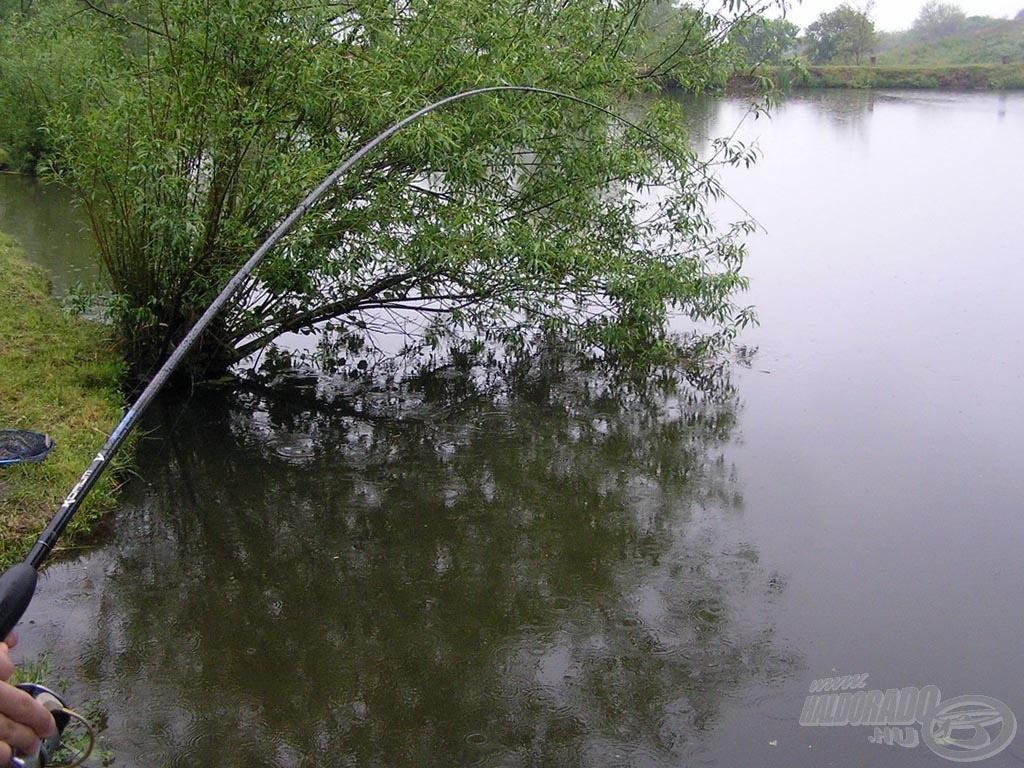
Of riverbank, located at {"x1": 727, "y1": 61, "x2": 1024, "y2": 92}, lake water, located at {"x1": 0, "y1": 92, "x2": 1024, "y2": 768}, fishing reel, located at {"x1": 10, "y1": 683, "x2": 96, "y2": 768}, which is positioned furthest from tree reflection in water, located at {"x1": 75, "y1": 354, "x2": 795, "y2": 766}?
riverbank, located at {"x1": 727, "y1": 61, "x2": 1024, "y2": 92}

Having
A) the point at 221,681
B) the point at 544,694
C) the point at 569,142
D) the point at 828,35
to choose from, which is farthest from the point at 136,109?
the point at 828,35

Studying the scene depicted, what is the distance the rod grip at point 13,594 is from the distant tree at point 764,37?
6.01 m

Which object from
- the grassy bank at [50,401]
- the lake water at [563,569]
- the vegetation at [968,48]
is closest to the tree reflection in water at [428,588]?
the lake water at [563,569]

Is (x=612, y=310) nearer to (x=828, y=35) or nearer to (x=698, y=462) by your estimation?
(x=698, y=462)

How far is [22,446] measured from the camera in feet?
18.0

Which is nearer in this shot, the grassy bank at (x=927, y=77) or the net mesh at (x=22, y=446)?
the net mesh at (x=22, y=446)

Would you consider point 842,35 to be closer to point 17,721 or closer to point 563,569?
point 563,569

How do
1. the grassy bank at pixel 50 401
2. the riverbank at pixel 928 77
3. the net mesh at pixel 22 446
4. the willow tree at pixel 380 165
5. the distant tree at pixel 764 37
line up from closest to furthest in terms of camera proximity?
the grassy bank at pixel 50 401 < the net mesh at pixel 22 446 < the willow tree at pixel 380 165 < the distant tree at pixel 764 37 < the riverbank at pixel 928 77

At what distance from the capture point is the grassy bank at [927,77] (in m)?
33.2

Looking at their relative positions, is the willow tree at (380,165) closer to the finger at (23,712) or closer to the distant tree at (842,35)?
the finger at (23,712)

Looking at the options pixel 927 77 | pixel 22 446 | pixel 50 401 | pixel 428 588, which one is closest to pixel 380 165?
pixel 50 401

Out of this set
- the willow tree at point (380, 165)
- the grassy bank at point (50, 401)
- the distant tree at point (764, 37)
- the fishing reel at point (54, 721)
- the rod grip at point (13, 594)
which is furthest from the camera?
the distant tree at point (764, 37)

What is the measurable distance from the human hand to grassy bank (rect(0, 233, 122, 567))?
3061mm

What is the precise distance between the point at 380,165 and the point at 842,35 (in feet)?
120
